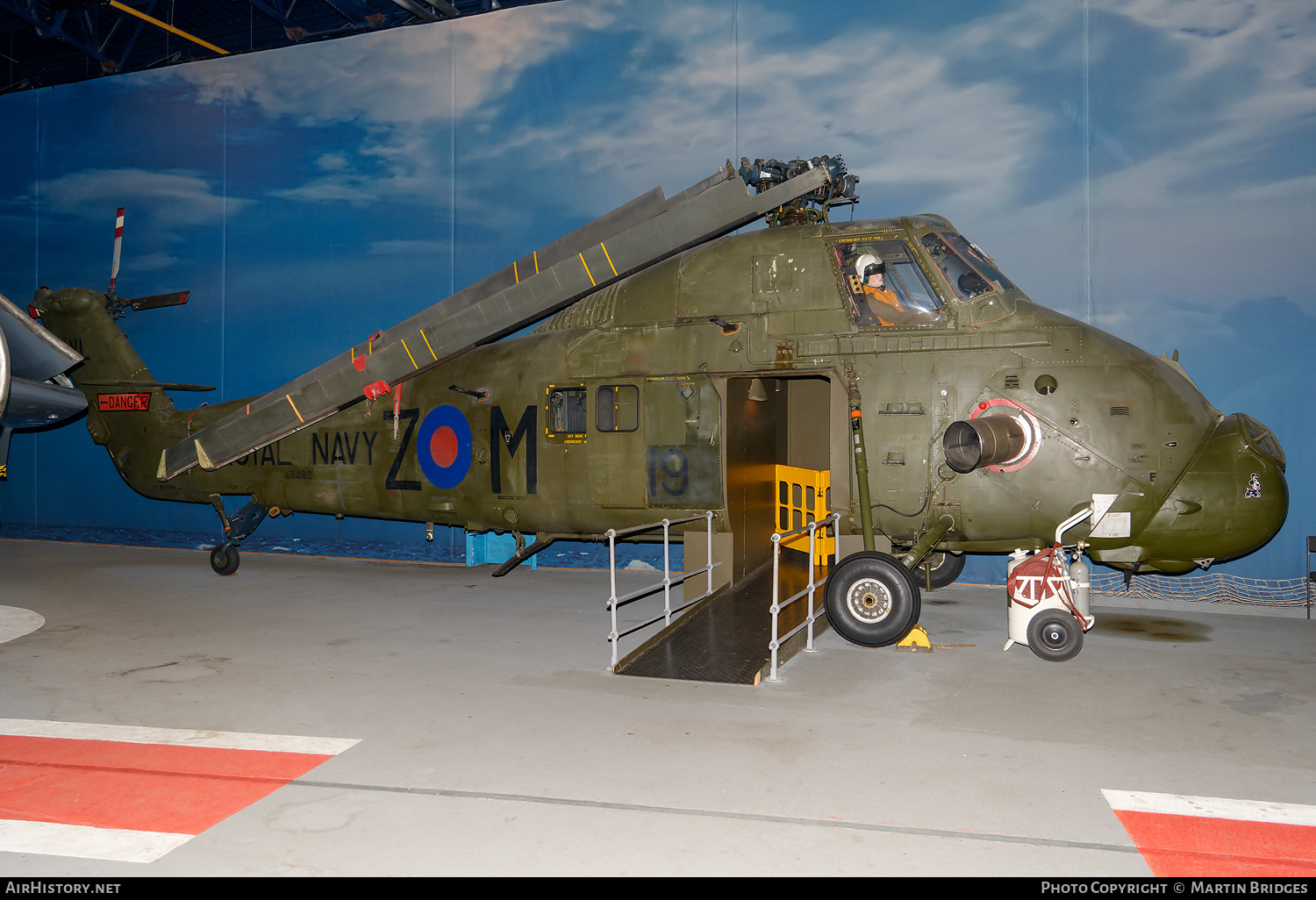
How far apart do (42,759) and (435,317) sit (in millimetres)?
5581

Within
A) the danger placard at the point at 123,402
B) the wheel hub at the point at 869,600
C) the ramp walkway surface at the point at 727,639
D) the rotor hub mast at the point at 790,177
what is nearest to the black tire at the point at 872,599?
the wheel hub at the point at 869,600

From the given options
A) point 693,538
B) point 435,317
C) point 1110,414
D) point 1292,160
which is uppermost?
point 1292,160

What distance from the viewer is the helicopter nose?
7668mm

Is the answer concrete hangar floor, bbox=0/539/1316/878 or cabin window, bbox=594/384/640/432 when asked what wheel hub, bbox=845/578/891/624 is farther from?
cabin window, bbox=594/384/640/432

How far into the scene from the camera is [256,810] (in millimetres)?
4578

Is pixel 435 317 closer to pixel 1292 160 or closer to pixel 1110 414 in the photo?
A: pixel 1110 414

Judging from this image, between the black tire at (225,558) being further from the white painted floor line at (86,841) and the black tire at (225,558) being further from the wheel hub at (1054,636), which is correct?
the wheel hub at (1054,636)

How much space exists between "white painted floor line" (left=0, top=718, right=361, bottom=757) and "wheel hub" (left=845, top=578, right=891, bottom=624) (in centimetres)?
420

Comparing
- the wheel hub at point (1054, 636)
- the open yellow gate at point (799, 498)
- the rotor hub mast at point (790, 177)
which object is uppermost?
the rotor hub mast at point (790, 177)

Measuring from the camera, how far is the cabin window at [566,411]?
9.63 m

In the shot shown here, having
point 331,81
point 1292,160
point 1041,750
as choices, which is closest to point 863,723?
point 1041,750

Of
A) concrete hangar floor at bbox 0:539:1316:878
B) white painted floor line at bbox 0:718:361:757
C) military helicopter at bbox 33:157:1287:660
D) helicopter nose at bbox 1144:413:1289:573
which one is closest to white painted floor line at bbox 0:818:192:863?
concrete hangar floor at bbox 0:539:1316:878

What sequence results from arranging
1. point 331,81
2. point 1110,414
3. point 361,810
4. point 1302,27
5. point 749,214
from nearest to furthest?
point 361,810 → point 1110,414 → point 749,214 → point 1302,27 → point 331,81

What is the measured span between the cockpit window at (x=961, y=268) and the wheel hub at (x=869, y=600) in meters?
2.93
